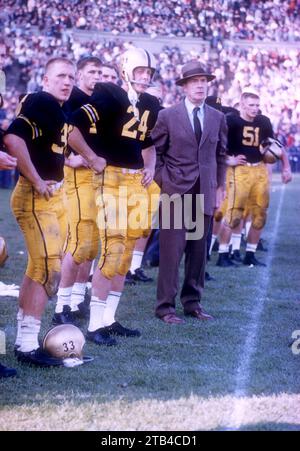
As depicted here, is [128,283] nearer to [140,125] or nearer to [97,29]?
[140,125]

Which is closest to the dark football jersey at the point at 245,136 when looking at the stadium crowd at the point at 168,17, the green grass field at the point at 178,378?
the green grass field at the point at 178,378

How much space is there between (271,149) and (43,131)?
474cm

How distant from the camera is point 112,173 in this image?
17.6 feet

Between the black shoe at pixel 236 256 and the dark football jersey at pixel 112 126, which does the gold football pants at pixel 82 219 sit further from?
the black shoe at pixel 236 256

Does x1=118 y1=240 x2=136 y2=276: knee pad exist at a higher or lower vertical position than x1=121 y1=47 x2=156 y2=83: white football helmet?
lower

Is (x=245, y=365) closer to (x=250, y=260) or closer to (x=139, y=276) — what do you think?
(x=139, y=276)

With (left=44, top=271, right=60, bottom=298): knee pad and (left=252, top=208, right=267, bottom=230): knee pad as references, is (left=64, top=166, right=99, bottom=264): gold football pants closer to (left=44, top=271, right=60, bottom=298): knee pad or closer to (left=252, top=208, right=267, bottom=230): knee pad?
(left=44, top=271, right=60, bottom=298): knee pad

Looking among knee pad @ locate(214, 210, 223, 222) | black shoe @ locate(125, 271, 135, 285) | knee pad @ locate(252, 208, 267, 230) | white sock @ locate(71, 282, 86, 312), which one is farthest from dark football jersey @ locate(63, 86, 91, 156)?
knee pad @ locate(214, 210, 223, 222)

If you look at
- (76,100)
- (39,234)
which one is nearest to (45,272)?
(39,234)

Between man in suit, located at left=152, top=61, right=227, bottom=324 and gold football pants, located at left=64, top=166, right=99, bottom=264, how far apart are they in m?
0.68

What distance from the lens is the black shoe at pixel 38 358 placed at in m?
4.72

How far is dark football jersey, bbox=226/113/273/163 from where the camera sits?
9.00 m

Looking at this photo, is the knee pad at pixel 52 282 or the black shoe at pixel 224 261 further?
the black shoe at pixel 224 261

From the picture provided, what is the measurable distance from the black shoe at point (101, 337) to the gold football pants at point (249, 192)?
3.88m
